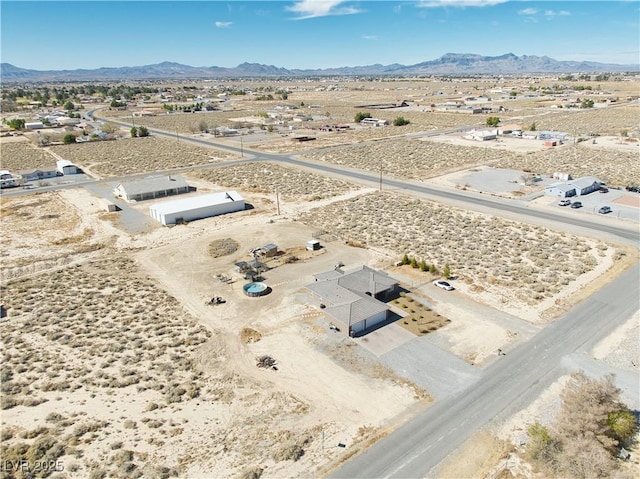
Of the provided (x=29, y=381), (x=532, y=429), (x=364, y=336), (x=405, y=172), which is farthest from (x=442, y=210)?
(x=29, y=381)

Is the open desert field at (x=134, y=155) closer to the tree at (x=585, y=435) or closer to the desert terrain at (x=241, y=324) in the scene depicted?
the desert terrain at (x=241, y=324)

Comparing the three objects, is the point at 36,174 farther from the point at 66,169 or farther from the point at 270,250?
the point at 270,250

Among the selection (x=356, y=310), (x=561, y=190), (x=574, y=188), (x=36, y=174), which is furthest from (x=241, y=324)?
(x=36, y=174)

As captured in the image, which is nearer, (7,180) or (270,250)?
(270,250)

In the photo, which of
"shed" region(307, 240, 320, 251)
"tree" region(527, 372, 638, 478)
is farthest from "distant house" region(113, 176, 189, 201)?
"tree" region(527, 372, 638, 478)

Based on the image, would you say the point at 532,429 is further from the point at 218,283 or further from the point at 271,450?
the point at 218,283

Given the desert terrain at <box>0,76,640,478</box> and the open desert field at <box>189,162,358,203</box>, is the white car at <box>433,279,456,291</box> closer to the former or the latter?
the desert terrain at <box>0,76,640,478</box>
